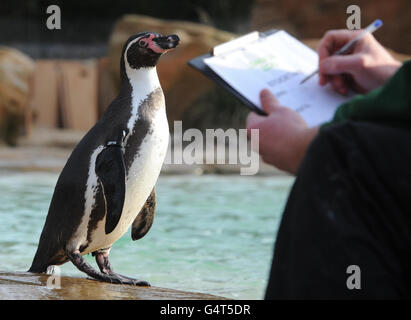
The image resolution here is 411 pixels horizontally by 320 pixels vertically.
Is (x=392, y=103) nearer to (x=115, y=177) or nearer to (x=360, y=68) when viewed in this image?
(x=360, y=68)

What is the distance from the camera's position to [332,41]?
1.40 meters

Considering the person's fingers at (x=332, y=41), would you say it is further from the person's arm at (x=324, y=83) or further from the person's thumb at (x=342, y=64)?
the person's thumb at (x=342, y=64)

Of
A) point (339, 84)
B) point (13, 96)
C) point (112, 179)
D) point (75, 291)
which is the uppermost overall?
point (13, 96)

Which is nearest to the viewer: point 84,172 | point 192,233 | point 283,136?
point 283,136

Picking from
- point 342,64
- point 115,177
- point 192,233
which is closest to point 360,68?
point 342,64

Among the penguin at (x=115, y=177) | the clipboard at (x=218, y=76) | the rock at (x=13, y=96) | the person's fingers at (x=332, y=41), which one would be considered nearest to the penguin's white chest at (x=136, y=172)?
the penguin at (x=115, y=177)

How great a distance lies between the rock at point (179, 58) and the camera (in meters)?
9.66

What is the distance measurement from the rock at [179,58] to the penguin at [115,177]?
7018 mm

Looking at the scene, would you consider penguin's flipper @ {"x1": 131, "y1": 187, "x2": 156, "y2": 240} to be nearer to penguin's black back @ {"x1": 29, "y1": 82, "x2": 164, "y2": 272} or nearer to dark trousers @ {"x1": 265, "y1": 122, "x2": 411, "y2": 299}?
penguin's black back @ {"x1": 29, "y1": 82, "x2": 164, "y2": 272}

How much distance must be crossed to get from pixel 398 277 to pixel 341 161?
144mm

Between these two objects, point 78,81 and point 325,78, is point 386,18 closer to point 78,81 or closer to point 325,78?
point 78,81

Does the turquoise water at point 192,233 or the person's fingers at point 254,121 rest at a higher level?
the person's fingers at point 254,121

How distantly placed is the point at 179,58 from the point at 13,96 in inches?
83.0
